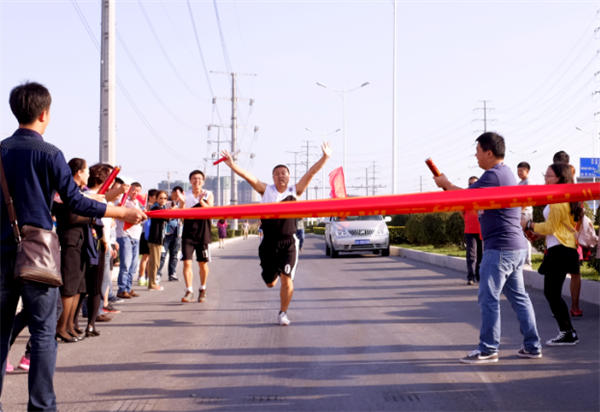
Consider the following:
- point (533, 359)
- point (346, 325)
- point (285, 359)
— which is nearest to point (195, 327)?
point (346, 325)

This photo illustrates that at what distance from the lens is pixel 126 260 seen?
37.9ft

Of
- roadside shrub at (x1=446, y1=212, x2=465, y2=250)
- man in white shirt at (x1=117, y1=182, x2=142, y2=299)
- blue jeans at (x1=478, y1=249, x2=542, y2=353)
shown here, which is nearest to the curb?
roadside shrub at (x1=446, y1=212, x2=465, y2=250)

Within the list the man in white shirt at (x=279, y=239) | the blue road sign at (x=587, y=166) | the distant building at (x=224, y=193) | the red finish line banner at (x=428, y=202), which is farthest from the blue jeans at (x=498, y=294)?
the distant building at (x=224, y=193)

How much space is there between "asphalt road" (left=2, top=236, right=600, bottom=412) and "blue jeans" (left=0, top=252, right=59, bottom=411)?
38.0 inches

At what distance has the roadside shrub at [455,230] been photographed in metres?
23.5

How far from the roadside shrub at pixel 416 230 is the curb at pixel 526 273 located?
1464mm

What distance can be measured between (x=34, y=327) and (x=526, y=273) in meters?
10.7

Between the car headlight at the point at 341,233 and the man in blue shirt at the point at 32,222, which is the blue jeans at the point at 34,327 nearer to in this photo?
the man in blue shirt at the point at 32,222

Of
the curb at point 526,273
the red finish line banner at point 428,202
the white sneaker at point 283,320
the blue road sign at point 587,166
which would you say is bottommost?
the white sneaker at point 283,320

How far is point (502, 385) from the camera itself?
559 cm

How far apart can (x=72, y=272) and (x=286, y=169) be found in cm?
293

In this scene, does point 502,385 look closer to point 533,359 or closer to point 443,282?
point 533,359

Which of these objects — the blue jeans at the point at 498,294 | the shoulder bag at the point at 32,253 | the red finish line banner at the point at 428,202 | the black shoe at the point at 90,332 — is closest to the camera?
the shoulder bag at the point at 32,253

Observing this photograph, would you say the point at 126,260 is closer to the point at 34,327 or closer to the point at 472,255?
the point at 472,255
